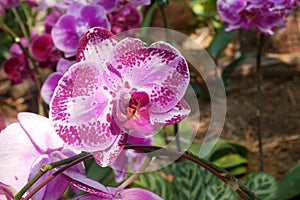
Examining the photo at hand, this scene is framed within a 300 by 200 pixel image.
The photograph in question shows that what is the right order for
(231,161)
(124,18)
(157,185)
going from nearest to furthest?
(124,18)
(157,185)
(231,161)

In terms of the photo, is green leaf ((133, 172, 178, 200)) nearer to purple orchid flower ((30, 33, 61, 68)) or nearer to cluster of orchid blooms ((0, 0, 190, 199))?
purple orchid flower ((30, 33, 61, 68))

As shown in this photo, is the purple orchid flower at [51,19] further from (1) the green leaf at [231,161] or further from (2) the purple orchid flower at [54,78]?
(1) the green leaf at [231,161]

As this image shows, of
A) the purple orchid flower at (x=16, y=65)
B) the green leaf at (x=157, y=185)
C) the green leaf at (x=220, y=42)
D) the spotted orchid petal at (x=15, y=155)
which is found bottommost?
the green leaf at (x=157, y=185)

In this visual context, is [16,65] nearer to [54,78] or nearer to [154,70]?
[54,78]

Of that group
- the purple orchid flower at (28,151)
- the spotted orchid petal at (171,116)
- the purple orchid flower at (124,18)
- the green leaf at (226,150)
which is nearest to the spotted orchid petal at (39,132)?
the purple orchid flower at (28,151)

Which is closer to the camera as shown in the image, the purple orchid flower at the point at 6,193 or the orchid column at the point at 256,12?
the purple orchid flower at the point at 6,193

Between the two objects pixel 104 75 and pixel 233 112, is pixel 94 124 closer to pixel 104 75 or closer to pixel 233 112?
pixel 104 75

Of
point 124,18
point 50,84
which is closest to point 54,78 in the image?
point 50,84
